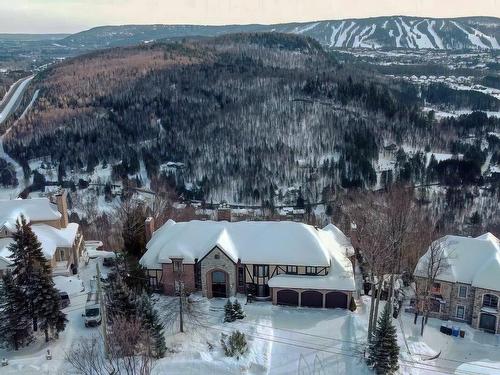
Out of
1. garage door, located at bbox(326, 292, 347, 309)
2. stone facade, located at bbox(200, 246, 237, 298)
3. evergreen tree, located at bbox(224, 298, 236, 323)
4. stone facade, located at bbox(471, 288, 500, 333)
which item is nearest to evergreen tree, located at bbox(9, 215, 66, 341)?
stone facade, located at bbox(200, 246, 237, 298)

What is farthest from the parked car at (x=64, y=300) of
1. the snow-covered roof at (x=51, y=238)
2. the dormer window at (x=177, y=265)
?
the dormer window at (x=177, y=265)

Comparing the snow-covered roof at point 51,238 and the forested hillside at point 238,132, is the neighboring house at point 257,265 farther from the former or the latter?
the forested hillside at point 238,132

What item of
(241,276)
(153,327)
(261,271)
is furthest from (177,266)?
(153,327)

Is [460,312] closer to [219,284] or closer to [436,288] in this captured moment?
[436,288]

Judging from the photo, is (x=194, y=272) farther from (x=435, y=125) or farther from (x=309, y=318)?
(x=435, y=125)

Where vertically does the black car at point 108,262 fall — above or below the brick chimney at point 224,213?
below
